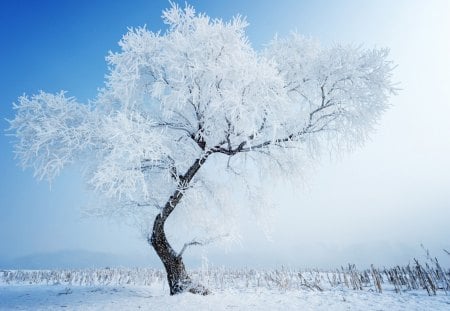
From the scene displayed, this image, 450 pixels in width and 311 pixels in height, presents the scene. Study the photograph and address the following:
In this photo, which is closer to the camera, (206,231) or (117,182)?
(117,182)

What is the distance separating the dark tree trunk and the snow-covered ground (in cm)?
58

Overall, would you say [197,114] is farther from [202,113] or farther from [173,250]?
[173,250]

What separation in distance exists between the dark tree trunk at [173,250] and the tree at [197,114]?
0.11ft

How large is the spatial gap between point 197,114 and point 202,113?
0.29 meters

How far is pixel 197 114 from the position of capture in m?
10.9

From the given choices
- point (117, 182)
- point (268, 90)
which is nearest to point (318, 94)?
point (268, 90)

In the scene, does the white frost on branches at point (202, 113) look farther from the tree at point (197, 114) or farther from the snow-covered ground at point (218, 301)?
the snow-covered ground at point (218, 301)

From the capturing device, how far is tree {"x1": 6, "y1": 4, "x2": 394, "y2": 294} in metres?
9.04

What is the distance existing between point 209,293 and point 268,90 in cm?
683

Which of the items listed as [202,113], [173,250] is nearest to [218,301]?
[173,250]

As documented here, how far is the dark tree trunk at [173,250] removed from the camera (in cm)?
1080

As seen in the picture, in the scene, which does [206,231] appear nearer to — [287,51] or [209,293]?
[209,293]

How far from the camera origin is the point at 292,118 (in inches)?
443

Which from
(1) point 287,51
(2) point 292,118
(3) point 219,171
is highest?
(1) point 287,51
